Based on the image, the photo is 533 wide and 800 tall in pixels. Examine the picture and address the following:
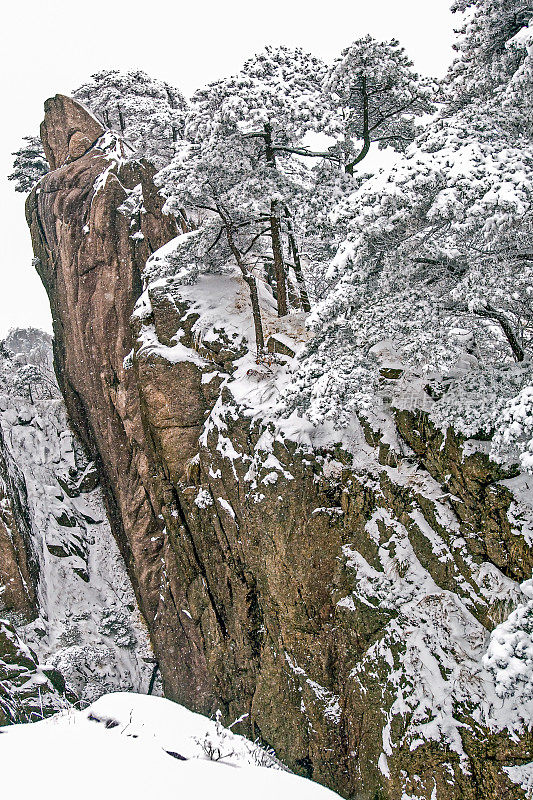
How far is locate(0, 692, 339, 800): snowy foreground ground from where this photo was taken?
379cm

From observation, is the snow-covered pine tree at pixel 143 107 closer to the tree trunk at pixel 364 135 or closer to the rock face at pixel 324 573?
the rock face at pixel 324 573

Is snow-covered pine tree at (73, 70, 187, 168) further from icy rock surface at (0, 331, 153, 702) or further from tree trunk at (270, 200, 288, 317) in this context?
tree trunk at (270, 200, 288, 317)

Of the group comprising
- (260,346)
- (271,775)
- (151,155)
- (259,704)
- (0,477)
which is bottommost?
(259,704)

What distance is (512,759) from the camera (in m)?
7.73

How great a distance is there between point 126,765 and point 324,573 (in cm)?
720

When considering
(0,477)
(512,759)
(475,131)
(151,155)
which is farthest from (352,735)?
(151,155)

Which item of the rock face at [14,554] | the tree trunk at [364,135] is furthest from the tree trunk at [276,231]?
the rock face at [14,554]

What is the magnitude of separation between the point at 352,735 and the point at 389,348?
835 centimetres

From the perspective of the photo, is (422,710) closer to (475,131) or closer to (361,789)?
(361,789)

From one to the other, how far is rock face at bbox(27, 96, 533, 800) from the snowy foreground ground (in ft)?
10.2

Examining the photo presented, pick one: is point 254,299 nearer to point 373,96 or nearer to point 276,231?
point 276,231

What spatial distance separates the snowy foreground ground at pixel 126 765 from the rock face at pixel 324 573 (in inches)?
122

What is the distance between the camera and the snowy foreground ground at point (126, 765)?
12.4 feet

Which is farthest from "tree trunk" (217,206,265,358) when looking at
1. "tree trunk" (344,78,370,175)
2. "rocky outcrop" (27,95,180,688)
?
"rocky outcrop" (27,95,180,688)
